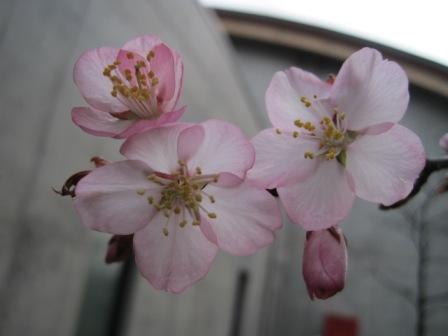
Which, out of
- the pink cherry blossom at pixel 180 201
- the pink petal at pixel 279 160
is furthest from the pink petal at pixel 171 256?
the pink petal at pixel 279 160

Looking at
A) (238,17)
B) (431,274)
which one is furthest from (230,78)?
(431,274)

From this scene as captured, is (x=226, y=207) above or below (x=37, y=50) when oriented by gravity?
below

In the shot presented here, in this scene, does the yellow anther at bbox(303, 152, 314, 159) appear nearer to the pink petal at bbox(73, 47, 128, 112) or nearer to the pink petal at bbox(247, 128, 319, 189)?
the pink petal at bbox(247, 128, 319, 189)

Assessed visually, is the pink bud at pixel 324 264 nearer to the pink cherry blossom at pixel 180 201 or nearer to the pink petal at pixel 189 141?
the pink cherry blossom at pixel 180 201

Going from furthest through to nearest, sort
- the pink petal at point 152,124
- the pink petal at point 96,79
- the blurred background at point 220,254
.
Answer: the blurred background at point 220,254 < the pink petal at point 96,79 < the pink petal at point 152,124

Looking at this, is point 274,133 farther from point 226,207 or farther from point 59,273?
point 59,273

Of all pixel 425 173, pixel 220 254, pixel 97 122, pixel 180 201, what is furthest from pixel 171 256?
pixel 220 254
